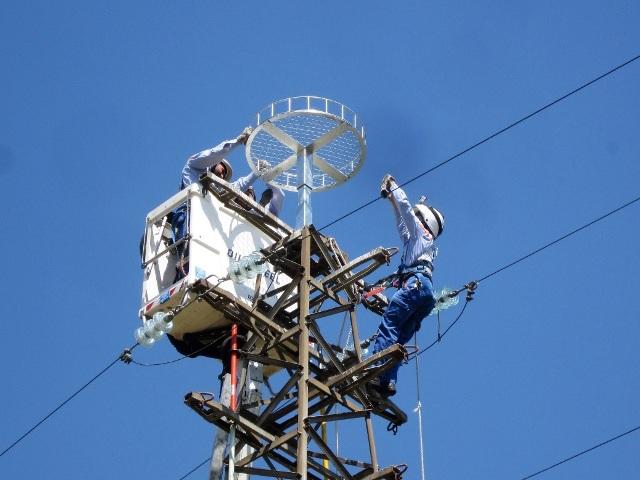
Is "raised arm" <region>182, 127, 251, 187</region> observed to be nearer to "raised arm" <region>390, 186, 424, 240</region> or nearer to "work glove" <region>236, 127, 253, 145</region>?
"work glove" <region>236, 127, 253, 145</region>

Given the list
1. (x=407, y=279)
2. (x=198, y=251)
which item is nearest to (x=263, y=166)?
(x=198, y=251)

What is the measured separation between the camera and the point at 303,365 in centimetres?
1767

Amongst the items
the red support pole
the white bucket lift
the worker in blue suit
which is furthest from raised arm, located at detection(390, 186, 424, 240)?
the red support pole

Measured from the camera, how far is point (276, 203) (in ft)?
73.6

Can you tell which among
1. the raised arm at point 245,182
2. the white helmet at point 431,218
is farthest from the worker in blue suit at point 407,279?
the raised arm at point 245,182

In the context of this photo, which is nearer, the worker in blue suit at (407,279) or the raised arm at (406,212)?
the worker in blue suit at (407,279)

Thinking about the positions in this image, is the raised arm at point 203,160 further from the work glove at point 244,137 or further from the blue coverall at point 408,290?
the blue coverall at point 408,290

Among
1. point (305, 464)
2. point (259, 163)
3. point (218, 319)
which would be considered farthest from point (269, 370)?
point (305, 464)

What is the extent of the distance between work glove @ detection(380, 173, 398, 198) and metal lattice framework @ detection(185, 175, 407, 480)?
0.98 meters

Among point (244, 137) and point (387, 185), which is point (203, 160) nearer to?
point (244, 137)

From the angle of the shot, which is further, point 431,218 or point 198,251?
point 431,218

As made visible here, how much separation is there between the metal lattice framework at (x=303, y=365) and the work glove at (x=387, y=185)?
3.22 ft

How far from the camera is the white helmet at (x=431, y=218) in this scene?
20.5 metres

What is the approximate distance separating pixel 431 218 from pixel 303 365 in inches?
151
